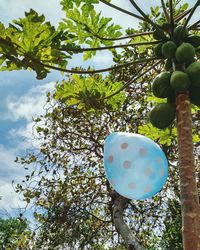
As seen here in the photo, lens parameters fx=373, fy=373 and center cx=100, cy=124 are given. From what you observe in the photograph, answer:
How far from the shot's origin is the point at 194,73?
9.89 feet

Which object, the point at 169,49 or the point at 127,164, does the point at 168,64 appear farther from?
the point at 127,164

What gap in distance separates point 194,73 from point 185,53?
0.23 meters

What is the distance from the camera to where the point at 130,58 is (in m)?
8.84

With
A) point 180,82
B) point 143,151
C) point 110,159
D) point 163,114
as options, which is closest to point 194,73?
point 180,82

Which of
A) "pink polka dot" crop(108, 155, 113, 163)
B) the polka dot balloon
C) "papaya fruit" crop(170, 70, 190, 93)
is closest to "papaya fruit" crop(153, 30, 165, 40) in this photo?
"papaya fruit" crop(170, 70, 190, 93)

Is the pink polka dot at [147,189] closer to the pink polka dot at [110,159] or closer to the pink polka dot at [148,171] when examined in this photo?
the pink polka dot at [148,171]

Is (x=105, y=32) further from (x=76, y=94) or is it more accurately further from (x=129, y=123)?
(x=129, y=123)

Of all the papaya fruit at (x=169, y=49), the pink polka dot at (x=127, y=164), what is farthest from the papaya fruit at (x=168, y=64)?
the pink polka dot at (x=127, y=164)

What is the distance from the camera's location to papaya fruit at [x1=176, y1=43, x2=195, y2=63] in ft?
10.3

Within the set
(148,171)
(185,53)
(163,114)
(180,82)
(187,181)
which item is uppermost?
Answer: (185,53)

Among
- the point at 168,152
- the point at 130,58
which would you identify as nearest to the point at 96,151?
the point at 168,152

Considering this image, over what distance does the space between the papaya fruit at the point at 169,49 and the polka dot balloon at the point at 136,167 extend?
77 centimetres

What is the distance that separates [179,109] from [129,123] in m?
5.72

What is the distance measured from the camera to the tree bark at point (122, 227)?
6.75 m
